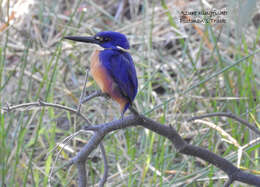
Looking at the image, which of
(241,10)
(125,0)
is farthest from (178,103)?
(125,0)

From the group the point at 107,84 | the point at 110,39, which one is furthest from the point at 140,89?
the point at 107,84

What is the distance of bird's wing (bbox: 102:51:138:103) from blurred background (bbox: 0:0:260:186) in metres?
0.32

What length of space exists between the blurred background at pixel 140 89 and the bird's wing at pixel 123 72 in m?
0.32

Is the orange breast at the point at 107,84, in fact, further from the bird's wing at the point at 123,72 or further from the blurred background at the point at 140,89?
the blurred background at the point at 140,89

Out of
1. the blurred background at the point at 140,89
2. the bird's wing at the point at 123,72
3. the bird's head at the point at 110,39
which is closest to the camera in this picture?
the bird's wing at the point at 123,72

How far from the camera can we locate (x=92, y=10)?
3.22 meters

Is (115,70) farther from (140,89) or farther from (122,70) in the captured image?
(140,89)

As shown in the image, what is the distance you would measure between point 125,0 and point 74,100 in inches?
57.6

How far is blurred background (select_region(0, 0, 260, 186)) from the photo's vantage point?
66.9 inches

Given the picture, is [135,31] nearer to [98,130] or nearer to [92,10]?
[92,10]

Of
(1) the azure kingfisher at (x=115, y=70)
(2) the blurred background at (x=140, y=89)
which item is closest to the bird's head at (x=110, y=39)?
(1) the azure kingfisher at (x=115, y=70)

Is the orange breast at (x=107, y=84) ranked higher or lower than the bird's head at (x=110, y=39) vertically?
lower

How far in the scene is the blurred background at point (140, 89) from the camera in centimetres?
170

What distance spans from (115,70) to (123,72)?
4cm
